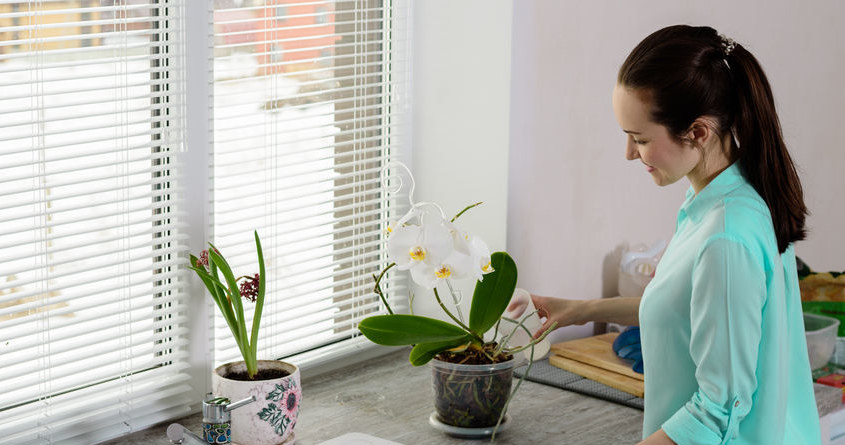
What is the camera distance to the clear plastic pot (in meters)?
1.71

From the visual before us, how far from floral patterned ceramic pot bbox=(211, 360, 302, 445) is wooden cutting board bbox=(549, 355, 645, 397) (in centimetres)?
67

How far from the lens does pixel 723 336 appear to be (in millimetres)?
1179

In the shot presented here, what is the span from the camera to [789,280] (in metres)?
1.32

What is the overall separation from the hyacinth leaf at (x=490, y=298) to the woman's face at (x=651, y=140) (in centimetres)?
50

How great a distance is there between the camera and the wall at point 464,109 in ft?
6.82

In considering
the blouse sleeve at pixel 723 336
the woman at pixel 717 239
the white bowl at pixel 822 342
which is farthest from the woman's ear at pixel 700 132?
the white bowl at pixel 822 342

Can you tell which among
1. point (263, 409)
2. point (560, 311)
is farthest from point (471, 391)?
point (263, 409)

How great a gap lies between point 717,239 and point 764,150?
0.14 m

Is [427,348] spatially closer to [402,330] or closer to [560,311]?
[402,330]

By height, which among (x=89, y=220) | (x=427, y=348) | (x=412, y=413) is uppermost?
(x=89, y=220)

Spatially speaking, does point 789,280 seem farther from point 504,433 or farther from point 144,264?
point 144,264

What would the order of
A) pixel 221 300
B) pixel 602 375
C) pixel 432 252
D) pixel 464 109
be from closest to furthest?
pixel 432 252, pixel 221 300, pixel 602 375, pixel 464 109

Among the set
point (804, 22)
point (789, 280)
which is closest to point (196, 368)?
point (789, 280)

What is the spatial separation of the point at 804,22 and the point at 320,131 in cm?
142
